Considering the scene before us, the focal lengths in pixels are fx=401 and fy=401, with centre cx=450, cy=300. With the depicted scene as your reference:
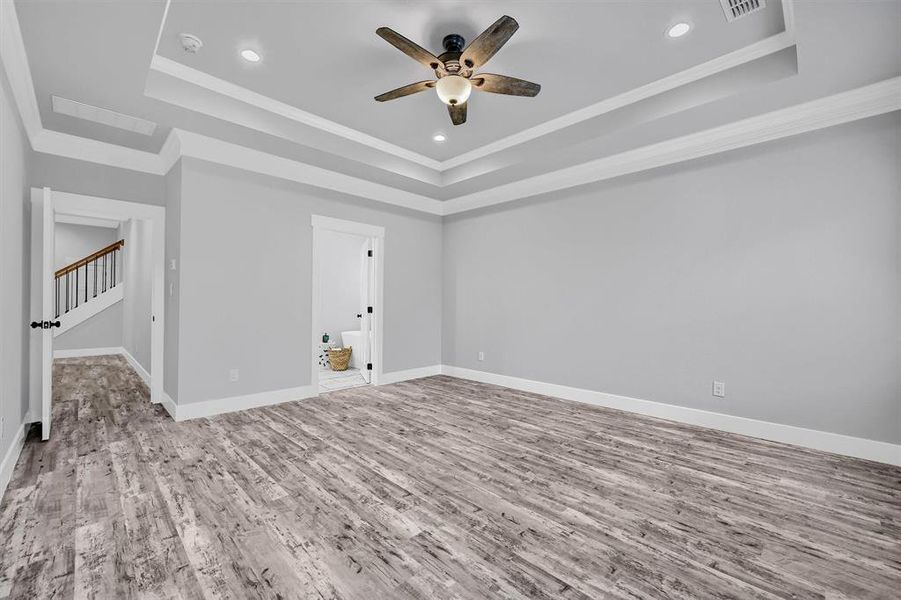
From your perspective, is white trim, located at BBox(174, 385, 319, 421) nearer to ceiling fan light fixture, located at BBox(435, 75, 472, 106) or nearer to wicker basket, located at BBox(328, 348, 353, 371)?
wicker basket, located at BBox(328, 348, 353, 371)

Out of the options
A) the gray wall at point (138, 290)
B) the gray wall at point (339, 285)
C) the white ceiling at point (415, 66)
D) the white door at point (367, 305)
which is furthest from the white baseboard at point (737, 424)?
the gray wall at point (138, 290)

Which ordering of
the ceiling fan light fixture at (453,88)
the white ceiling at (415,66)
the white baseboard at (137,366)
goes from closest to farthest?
the white ceiling at (415,66)
the ceiling fan light fixture at (453,88)
the white baseboard at (137,366)

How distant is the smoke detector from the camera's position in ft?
8.94

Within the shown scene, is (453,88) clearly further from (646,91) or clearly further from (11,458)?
(11,458)

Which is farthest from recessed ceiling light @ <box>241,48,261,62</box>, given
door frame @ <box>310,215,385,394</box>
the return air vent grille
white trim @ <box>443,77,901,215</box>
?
white trim @ <box>443,77,901,215</box>

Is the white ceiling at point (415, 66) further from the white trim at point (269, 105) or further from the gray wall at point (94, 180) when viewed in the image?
the gray wall at point (94, 180)

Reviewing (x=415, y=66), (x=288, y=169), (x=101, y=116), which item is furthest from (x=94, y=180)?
(x=415, y=66)

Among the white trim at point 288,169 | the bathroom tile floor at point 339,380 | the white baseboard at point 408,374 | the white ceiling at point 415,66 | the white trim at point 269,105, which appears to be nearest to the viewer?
the white ceiling at point 415,66

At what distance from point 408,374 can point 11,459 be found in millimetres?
3962

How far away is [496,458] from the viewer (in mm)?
3043

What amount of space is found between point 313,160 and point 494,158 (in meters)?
2.06

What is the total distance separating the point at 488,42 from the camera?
2.44 m

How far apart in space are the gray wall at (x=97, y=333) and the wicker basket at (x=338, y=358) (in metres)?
4.40

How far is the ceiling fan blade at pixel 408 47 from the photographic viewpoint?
235 cm
